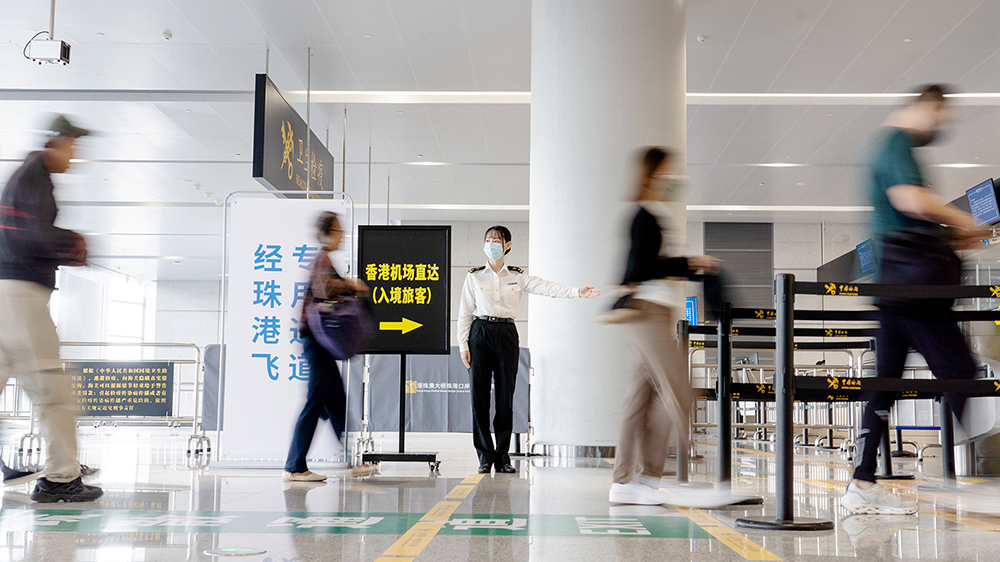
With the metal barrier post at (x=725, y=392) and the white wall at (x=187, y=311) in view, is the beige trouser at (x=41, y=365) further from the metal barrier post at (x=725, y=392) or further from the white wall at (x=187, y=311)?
the white wall at (x=187, y=311)

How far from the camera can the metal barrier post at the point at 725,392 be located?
3866 mm

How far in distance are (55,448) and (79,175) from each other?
539 inches

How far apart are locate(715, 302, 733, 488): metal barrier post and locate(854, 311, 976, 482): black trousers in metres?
0.58

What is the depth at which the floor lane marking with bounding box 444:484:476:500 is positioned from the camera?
4.23 m

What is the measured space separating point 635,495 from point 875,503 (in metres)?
1.01

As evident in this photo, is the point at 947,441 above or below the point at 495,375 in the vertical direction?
below

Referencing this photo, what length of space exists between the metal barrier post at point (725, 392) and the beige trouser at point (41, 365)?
122 inches

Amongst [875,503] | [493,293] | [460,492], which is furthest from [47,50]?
[875,503]

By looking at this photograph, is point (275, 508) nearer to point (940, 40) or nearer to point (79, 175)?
point (940, 40)

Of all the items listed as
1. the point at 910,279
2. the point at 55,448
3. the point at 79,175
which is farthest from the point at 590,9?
the point at 79,175

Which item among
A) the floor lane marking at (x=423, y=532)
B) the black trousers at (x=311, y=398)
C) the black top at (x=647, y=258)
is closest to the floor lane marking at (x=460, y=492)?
the floor lane marking at (x=423, y=532)

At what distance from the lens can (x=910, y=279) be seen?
3.50 m

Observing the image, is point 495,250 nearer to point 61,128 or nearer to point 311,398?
point 311,398

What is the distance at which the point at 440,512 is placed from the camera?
3.62 meters
